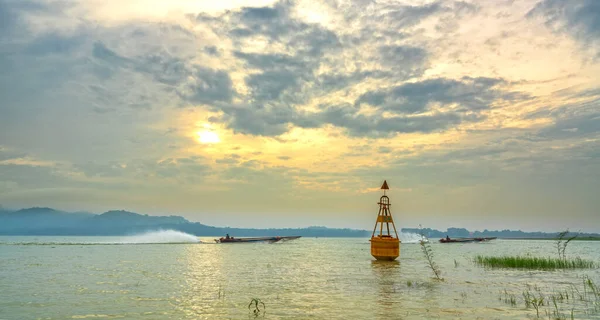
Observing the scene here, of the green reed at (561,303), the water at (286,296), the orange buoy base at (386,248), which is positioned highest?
the orange buoy base at (386,248)

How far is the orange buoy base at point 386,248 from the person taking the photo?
5053 cm

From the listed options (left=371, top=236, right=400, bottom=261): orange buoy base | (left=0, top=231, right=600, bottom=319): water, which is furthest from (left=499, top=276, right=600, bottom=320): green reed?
(left=371, top=236, right=400, bottom=261): orange buoy base

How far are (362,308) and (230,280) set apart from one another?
60.4 ft

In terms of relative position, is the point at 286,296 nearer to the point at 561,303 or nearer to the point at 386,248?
the point at 561,303

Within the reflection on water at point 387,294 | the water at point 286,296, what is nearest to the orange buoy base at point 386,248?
the reflection on water at point 387,294

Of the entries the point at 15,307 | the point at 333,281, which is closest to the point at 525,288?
the point at 333,281

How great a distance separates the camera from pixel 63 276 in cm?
4128

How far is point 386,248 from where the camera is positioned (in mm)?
51031

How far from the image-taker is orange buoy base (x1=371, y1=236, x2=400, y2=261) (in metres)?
50.5

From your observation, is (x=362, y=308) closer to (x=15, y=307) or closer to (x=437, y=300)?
(x=437, y=300)

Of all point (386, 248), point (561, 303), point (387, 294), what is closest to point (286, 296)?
point (387, 294)

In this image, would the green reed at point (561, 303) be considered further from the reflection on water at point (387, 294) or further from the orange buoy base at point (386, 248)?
the orange buoy base at point (386, 248)

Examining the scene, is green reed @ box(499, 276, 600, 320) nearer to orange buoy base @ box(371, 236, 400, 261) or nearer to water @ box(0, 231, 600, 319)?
water @ box(0, 231, 600, 319)

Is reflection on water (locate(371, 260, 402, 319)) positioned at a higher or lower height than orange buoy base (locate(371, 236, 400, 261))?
lower
